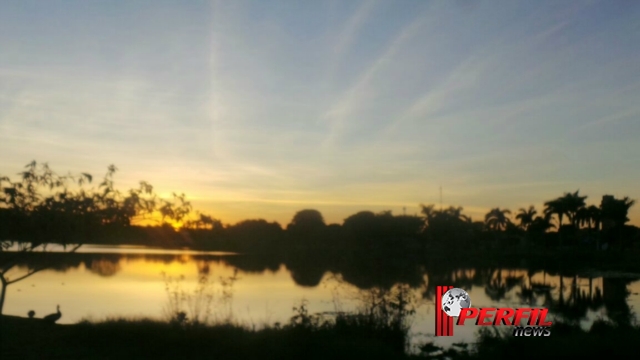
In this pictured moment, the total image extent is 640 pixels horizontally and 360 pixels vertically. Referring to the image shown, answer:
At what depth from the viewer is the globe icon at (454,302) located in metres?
Answer: 15.2

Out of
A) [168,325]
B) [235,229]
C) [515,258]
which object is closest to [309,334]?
[168,325]

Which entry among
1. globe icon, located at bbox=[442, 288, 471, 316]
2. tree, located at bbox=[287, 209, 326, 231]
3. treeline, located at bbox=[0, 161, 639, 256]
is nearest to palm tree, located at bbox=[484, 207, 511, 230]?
treeline, located at bbox=[0, 161, 639, 256]

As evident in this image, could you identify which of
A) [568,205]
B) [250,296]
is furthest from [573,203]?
[250,296]

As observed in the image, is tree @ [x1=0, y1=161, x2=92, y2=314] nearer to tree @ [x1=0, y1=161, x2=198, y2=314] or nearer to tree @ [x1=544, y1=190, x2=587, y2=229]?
tree @ [x1=0, y1=161, x2=198, y2=314]

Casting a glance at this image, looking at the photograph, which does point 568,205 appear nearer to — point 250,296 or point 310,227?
point 310,227

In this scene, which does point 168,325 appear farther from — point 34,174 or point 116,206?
point 34,174

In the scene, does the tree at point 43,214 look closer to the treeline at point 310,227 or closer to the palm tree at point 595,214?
the treeline at point 310,227

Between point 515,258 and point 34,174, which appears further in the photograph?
point 515,258

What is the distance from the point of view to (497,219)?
113m

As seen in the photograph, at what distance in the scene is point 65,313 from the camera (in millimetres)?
19781

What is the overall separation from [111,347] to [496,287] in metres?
26.0

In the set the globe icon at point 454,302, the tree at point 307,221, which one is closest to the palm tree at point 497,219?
the tree at point 307,221

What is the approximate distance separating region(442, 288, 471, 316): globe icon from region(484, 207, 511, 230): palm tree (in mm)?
98024

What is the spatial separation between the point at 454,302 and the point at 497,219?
100757mm
